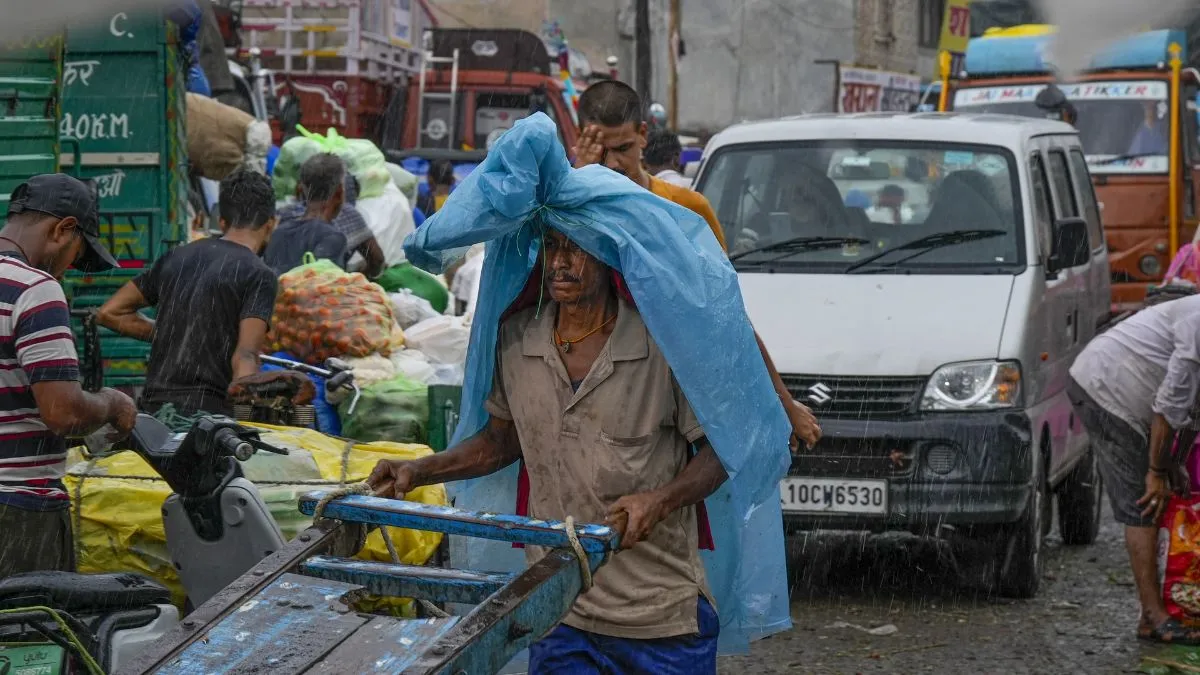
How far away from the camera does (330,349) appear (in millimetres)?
6973

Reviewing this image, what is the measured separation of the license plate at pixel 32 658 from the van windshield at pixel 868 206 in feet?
14.8

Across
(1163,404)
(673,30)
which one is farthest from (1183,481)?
(673,30)

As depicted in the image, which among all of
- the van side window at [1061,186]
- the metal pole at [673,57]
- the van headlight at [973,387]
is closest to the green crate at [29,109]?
the van headlight at [973,387]

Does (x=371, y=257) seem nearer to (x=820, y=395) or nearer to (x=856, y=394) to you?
(x=820, y=395)

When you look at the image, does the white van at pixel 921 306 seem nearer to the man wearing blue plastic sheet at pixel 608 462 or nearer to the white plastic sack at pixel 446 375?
the white plastic sack at pixel 446 375

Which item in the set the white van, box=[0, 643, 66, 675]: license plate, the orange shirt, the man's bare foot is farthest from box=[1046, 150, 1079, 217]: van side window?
box=[0, 643, 66, 675]: license plate

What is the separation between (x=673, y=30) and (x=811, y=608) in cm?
2102

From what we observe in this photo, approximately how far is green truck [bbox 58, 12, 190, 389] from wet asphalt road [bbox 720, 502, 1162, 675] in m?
3.88

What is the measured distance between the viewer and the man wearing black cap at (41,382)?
402 centimetres

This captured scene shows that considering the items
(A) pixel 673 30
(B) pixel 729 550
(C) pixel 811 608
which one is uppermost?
(A) pixel 673 30

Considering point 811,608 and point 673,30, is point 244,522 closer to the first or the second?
point 811,608

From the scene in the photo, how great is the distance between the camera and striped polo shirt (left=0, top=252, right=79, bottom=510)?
4020 mm

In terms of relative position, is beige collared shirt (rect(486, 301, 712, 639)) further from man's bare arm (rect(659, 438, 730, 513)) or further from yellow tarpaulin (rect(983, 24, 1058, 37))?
yellow tarpaulin (rect(983, 24, 1058, 37))

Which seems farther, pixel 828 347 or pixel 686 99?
pixel 686 99
